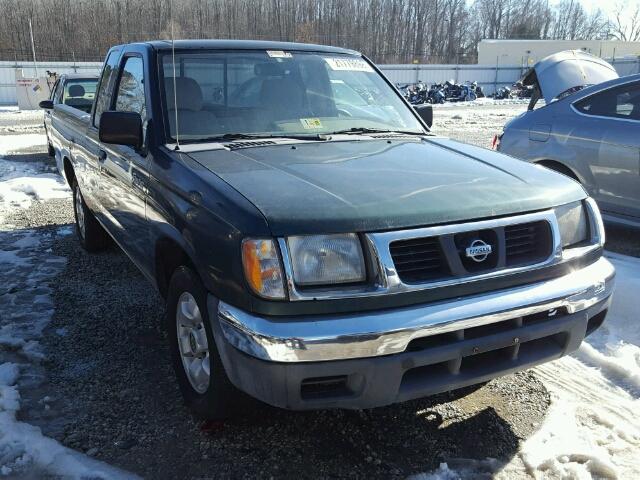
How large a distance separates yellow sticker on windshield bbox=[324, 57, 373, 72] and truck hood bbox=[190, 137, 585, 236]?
1.01 meters

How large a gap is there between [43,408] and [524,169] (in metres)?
2.87

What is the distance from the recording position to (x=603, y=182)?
5.78 m

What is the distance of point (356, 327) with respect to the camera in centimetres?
217

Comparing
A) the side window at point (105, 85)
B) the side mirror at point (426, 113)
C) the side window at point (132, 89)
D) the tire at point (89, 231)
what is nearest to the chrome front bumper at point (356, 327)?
the side window at point (132, 89)

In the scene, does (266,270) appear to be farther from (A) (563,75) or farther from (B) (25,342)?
(A) (563,75)

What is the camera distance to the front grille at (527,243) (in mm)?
2577

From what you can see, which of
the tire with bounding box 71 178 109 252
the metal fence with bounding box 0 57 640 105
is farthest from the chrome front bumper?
the metal fence with bounding box 0 57 640 105

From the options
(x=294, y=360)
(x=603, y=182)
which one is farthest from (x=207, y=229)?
(x=603, y=182)

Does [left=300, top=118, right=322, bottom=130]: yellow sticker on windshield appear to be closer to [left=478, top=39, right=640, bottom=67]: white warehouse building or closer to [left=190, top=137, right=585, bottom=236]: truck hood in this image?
[left=190, top=137, right=585, bottom=236]: truck hood

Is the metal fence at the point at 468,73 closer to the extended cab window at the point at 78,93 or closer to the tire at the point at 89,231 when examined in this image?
the extended cab window at the point at 78,93

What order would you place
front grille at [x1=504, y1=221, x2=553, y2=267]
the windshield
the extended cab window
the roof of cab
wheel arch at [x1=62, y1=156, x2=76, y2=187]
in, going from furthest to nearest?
the extended cab window → wheel arch at [x1=62, y1=156, x2=76, y2=187] → the roof of cab → the windshield → front grille at [x1=504, y1=221, x2=553, y2=267]

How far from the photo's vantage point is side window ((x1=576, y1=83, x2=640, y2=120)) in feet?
18.7

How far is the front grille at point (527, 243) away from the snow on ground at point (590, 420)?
0.94 meters

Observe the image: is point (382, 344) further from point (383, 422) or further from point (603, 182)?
point (603, 182)
